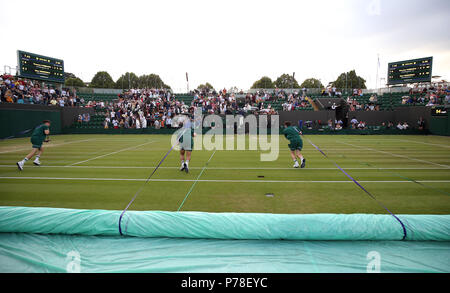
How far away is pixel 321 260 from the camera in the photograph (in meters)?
3.88

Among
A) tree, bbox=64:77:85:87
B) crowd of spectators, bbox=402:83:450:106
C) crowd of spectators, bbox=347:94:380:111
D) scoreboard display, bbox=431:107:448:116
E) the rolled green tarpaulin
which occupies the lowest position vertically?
the rolled green tarpaulin

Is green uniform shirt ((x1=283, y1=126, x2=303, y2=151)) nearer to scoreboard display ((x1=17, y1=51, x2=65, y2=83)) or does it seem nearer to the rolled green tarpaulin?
the rolled green tarpaulin

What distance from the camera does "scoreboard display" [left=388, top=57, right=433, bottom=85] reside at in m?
37.3

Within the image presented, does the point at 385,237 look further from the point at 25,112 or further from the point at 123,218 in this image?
the point at 25,112

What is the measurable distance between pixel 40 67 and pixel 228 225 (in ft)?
129

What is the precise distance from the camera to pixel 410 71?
128 feet

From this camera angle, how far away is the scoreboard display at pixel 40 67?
3083cm

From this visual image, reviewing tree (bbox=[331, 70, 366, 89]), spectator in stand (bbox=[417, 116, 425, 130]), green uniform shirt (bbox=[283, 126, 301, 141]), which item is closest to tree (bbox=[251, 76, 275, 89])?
tree (bbox=[331, 70, 366, 89])

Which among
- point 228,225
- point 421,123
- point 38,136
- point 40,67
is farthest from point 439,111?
point 40,67

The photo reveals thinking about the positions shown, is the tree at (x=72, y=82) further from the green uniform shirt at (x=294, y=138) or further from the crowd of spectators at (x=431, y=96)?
the green uniform shirt at (x=294, y=138)

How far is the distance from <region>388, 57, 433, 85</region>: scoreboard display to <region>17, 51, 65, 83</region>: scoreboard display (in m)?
51.5

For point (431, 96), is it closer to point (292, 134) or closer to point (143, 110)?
point (292, 134)

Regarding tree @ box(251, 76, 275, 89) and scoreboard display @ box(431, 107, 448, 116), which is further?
tree @ box(251, 76, 275, 89)
